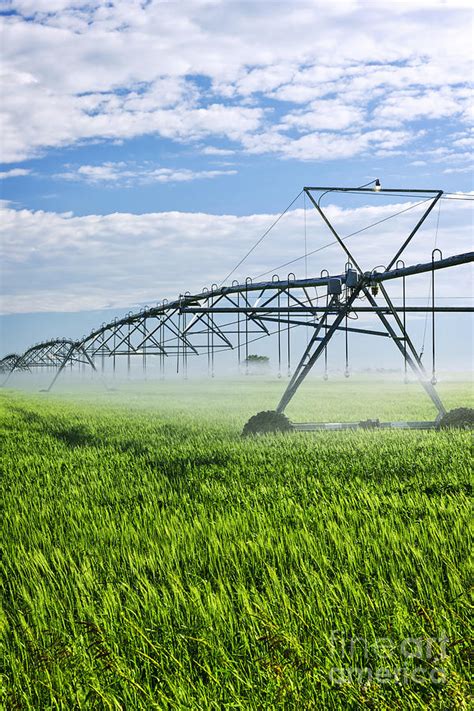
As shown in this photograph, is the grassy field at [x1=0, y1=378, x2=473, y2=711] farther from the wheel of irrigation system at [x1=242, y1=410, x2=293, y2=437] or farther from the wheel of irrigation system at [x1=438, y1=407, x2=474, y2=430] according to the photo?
the wheel of irrigation system at [x1=438, y1=407, x2=474, y2=430]

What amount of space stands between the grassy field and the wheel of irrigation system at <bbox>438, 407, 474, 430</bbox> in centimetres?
595

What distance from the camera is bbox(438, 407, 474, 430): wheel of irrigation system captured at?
16.7 metres

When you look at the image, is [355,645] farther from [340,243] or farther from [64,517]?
[340,243]

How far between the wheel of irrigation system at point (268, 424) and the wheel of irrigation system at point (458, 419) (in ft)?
13.3

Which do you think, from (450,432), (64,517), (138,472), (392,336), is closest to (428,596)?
(64,517)

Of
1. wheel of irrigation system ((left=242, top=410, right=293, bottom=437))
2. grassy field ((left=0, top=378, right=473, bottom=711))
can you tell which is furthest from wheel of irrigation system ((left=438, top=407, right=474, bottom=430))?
grassy field ((left=0, top=378, right=473, bottom=711))

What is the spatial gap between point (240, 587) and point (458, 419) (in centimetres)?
1333

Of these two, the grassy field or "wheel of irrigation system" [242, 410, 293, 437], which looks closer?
the grassy field

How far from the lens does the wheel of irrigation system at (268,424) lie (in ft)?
52.2

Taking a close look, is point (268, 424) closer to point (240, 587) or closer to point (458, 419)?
point (458, 419)

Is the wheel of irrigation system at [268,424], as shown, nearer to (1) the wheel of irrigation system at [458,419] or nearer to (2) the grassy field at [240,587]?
(1) the wheel of irrigation system at [458,419]

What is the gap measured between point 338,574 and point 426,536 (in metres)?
1.58

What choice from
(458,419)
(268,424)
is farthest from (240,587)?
(458,419)

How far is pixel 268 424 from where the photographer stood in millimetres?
15984
